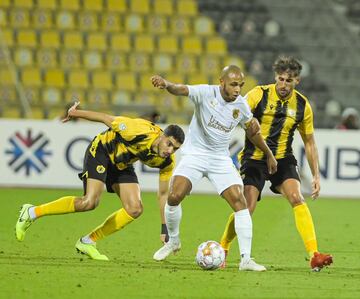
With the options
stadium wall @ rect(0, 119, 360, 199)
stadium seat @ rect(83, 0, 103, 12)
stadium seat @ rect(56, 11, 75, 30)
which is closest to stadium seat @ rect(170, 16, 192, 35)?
Result: stadium seat @ rect(83, 0, 103, 12)

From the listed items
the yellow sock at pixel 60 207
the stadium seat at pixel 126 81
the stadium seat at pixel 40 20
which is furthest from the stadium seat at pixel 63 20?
the yellow sock at pixel 60 207

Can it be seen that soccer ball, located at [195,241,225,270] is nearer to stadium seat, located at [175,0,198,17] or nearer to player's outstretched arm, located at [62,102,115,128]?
player's outstretched arm, located at [62,102,115,128]

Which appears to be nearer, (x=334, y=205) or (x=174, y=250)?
(x=174, y=250)

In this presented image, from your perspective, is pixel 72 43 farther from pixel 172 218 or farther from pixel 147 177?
pixel 172 218

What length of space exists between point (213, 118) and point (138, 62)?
1275cm

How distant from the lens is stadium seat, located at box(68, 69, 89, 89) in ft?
67.3

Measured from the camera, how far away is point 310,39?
22281 millimetres

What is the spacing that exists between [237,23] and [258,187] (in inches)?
537

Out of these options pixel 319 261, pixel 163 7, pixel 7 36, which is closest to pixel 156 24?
pixel 163 7

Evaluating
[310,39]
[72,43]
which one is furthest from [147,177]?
[310,39]

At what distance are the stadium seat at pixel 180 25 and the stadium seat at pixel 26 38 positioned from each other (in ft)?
9.94

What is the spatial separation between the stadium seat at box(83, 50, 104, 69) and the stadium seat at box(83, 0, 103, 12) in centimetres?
106

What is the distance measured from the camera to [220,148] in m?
8.53

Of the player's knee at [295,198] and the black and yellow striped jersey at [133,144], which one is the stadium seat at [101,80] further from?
the player's knee at [295,198]
